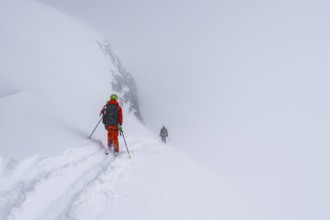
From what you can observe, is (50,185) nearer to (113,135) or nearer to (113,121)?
(113,135)

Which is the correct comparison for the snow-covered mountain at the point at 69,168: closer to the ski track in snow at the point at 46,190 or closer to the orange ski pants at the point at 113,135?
the ski track in snow at the point at 46,190

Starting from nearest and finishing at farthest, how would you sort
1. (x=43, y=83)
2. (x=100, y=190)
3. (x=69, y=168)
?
(x=100, y=190) < (x=69, y=168) < (x=43, y=83)

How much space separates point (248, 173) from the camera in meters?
56.7

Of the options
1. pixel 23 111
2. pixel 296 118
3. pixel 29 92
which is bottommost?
pixel 23 111

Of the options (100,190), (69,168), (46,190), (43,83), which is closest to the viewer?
(46,190)

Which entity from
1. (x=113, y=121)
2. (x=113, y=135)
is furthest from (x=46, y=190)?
(x=113, y=121)

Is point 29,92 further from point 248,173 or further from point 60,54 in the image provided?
point 248,173

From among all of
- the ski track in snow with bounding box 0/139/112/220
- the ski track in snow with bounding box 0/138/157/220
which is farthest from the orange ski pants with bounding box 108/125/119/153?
the ski track in snow with bounding box 0/139/112/220

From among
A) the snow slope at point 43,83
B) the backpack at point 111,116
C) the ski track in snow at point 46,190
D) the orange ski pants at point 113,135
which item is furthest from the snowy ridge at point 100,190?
the backpack at point 111,116

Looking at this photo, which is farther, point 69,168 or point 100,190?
point 69,168

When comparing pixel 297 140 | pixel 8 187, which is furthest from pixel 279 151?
pixel 8 187

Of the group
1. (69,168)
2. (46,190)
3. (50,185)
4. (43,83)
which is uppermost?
(43,83)

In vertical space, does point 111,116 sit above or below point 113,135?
above

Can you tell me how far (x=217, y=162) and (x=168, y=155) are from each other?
40.1 meters
